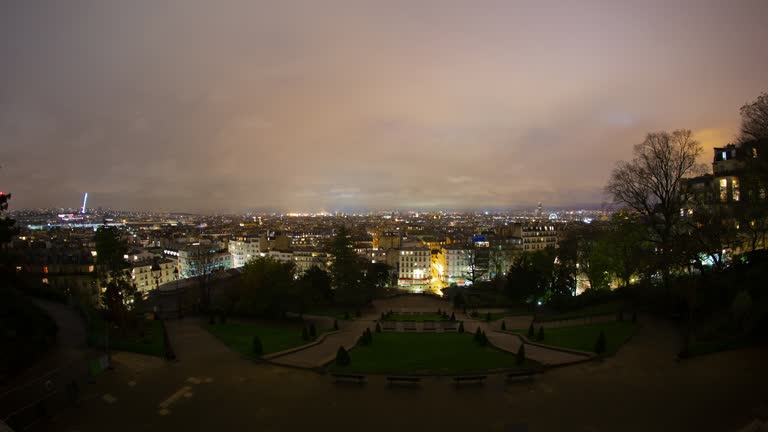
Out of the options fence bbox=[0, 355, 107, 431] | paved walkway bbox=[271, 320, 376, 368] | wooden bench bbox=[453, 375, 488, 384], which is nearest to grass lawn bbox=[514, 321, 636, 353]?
wooden bench bbox=[453, 375, 488, 384]

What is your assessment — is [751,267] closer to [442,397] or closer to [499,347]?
[499,347]

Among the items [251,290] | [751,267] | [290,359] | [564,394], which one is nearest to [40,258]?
[251,290]

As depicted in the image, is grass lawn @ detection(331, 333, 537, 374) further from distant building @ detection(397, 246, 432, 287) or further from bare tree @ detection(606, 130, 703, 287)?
distant building @ detection(397, 246, 432, 287)

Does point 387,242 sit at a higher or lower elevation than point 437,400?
lower

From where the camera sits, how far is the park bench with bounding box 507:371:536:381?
17188 mm

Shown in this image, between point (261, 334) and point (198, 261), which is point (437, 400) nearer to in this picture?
point (261, 334)

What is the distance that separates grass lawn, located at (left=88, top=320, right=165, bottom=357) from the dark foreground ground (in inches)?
103

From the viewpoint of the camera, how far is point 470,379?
55.8 feet

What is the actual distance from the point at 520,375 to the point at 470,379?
2429mm

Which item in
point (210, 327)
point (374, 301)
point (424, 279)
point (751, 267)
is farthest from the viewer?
point (424, 279)

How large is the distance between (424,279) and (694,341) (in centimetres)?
8016

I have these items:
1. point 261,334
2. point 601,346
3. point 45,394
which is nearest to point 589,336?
point 601,346

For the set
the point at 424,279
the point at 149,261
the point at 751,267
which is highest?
the point at 751,267

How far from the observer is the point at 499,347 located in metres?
22.7
